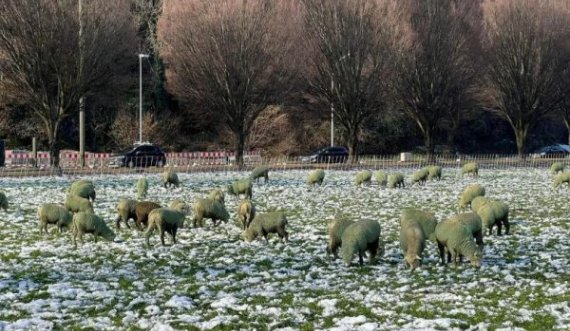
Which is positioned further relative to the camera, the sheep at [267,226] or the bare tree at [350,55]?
the bare tree at [350,55]

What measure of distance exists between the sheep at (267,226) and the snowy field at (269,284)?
0.27 m

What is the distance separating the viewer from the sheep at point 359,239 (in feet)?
48.4

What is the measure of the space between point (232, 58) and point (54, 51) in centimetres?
1333

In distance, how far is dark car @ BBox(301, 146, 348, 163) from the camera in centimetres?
5744

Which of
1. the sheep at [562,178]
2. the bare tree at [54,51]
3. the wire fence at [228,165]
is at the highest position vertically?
the bare tree at [54,51]

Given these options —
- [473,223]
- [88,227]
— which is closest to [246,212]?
[88,227]

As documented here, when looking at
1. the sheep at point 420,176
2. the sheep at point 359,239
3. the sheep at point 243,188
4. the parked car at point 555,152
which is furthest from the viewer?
the parked car at point 555,152

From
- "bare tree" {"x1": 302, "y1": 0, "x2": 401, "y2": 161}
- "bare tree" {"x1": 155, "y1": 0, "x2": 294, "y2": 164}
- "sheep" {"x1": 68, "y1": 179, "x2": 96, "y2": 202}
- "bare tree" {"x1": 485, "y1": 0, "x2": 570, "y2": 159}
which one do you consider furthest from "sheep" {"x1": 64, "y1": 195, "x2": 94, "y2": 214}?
"bare tree" {"x1": 485, "y1": 0, "x2": 570, "y2": 159}

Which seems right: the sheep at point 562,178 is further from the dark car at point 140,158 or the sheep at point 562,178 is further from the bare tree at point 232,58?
the dark car at point 140,158

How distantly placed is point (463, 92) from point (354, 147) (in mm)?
15127

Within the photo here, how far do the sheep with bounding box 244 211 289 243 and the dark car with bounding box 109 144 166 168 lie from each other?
Result: 34.0 m

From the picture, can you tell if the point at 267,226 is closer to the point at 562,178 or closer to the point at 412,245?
the point at 412,245

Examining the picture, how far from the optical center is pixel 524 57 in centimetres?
6450

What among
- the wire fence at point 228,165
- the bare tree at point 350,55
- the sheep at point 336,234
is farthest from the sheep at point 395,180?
the bare tree at point 350,55
